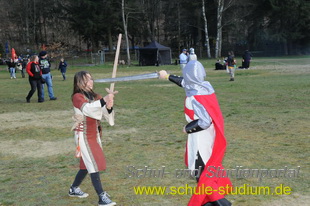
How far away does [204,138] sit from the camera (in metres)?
4.39

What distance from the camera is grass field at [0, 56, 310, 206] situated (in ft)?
18.2

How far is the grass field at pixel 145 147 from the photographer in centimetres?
556

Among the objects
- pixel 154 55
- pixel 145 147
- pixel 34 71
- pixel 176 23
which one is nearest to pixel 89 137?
pixel 145 147

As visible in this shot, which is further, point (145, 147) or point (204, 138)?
point (145, 147)

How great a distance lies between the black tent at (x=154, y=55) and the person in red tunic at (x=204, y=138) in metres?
39.4

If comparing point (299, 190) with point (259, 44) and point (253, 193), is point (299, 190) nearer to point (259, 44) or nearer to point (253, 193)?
point (253, 193)

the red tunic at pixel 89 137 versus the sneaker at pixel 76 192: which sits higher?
the red tunic at pixel 89 137

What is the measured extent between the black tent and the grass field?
29.1 m

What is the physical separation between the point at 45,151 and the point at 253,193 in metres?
4.47

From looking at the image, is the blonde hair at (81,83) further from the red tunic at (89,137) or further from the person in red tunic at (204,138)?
the person in red tunic at (204,138)

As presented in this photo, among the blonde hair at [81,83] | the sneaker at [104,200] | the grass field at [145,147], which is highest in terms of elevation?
the blonde hair at [81,83]

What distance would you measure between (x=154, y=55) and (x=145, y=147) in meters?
36.5

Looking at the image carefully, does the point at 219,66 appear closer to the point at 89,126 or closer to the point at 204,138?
the point at 89,126

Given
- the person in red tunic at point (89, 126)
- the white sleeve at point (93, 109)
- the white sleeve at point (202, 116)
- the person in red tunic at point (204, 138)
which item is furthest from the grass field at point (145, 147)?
the white sleeve at point (202, 116)
